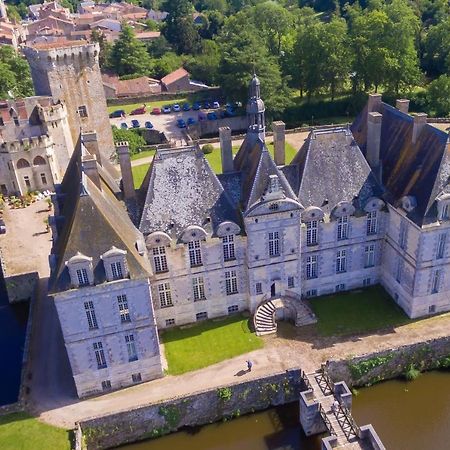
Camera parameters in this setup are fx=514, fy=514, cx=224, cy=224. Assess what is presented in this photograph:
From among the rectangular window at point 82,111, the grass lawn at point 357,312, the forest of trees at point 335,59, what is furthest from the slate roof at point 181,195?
the forest of trees at point 335,59

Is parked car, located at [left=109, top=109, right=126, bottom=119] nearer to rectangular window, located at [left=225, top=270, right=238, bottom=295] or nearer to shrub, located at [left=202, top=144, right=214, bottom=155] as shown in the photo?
shrub, located at [left=202, top=144, right=214, bottom=155]

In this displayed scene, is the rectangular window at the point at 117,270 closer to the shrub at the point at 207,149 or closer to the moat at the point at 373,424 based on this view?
the moat at the point at 373,424

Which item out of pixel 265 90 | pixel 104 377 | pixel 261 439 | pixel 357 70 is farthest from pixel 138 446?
pixel 357 70

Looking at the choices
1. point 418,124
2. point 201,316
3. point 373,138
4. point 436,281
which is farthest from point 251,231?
point 418,124

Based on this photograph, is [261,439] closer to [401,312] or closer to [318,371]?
[318,371]

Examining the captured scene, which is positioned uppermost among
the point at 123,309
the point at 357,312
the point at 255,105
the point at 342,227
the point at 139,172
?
the point at 255,105

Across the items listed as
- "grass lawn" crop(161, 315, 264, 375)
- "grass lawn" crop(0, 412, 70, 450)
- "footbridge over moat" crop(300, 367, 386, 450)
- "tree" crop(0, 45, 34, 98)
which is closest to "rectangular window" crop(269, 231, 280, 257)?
"grass lawn" crop(161, 315, 264, 375)

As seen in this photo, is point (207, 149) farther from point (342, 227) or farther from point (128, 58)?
point (128, 58)
